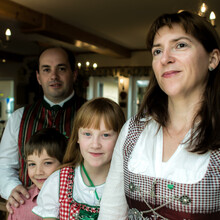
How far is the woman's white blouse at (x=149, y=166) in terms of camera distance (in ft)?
3.09

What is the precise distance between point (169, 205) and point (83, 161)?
679 mm

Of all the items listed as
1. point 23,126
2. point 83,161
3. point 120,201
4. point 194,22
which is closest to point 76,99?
point 23,126

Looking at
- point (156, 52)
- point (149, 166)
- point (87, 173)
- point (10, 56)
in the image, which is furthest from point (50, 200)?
point (10, 56)

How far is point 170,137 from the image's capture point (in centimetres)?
106

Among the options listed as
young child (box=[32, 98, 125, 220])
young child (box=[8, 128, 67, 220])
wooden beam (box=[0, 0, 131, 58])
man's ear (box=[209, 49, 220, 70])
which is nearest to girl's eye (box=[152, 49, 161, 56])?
man's ear (box=[209, 49, 220, 70])

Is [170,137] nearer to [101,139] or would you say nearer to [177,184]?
[177,184]

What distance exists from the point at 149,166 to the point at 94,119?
1.61 feet

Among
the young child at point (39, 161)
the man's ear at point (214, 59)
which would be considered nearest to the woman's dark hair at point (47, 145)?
the young child at point (39, 161)

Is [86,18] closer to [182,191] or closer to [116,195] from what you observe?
[116,195]

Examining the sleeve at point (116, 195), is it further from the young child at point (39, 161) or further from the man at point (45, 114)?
the man at point (45, 114)

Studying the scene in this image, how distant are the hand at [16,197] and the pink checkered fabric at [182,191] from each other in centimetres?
86

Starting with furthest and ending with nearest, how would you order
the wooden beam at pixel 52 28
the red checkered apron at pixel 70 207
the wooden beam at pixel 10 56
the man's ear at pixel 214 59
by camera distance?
the wooden beam at pixel 10 56 → the wooden beam at pixel 52 28 → the red checkered apron at pixel 70 207 → the man's ear at pixel 214 59

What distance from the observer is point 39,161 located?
168 cm

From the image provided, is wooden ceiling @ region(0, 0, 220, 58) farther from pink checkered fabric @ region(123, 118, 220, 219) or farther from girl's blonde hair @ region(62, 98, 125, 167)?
pink checkered fabric @ region(123, 118, 220, 219)
